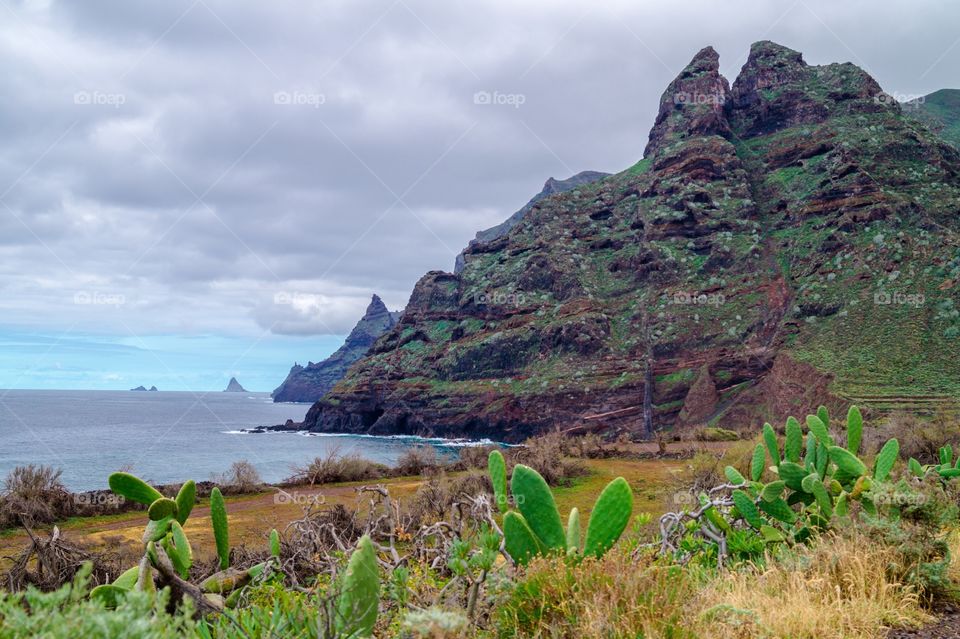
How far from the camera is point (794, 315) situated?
4872cm

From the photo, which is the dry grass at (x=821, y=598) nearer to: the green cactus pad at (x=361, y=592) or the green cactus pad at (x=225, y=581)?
the green cactus pad at (x=361, y=592)

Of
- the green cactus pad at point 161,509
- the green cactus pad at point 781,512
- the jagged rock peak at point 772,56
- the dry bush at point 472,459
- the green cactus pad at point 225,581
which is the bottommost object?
the dry bush at point 472,459

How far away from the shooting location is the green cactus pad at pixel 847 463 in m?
6.86

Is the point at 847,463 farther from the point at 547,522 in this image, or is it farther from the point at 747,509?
the point at 547,522

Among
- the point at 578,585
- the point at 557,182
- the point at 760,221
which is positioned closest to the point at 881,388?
the point at 760,221

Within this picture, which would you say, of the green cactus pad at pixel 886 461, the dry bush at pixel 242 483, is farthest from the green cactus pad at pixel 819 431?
the dry bush at pixel 242 483

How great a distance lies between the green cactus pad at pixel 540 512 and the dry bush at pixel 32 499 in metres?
13.7

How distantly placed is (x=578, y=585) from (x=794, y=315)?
51740mm

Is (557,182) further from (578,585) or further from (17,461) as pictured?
(578,585)

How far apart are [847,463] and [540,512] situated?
4.59 m

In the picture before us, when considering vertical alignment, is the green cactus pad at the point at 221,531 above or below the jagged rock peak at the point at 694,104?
below

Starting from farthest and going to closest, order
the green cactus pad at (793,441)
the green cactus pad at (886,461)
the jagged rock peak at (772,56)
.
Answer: the jagged rock peak at (772,56) < the green cactus pad at (793,441) < the green cactus pad at (886,461)

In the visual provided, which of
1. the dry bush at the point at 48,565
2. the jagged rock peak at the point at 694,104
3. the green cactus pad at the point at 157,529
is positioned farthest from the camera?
the jagged rock peak at the point at 694,104

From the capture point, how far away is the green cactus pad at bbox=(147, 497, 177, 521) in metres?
4.26
